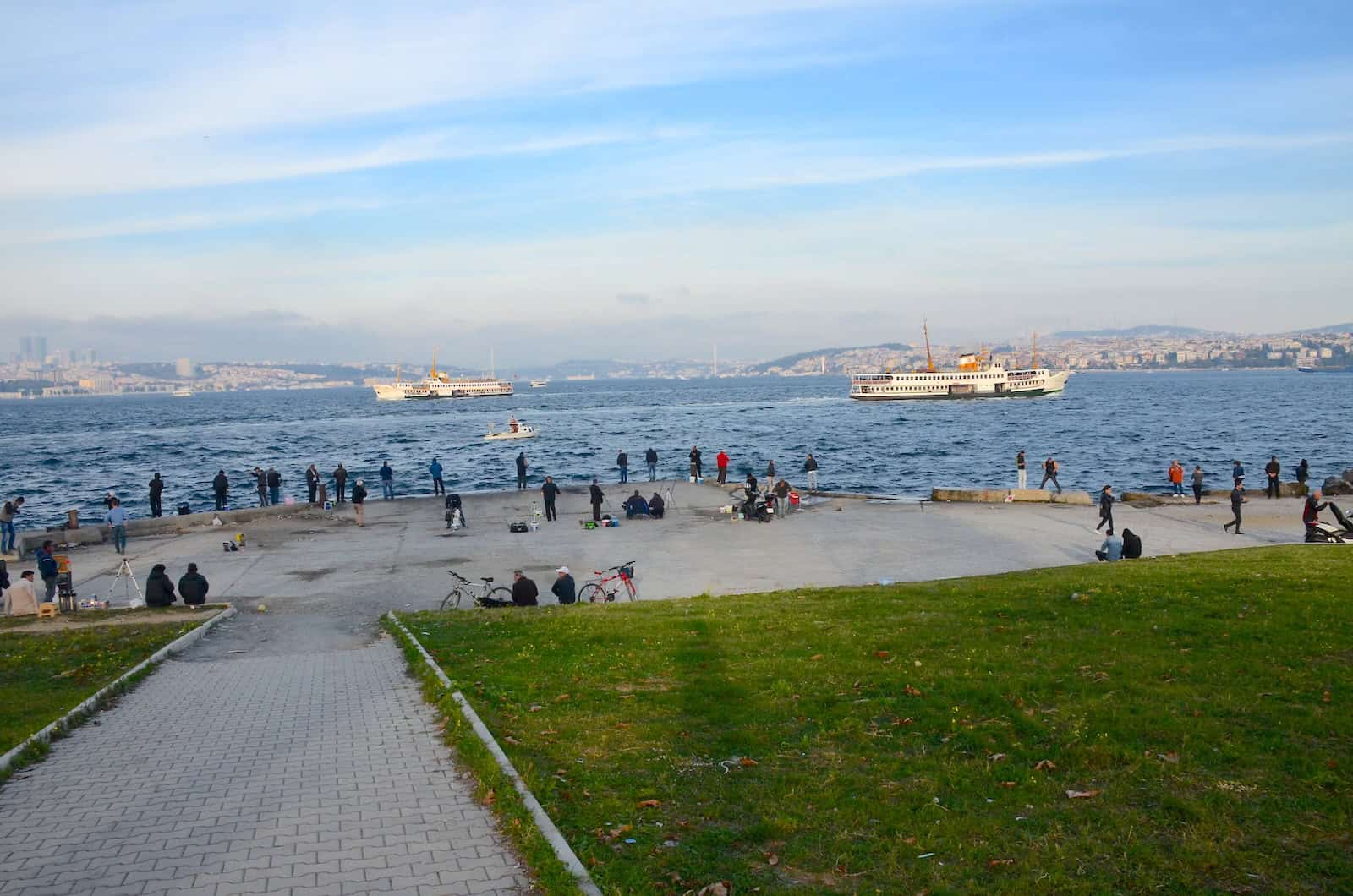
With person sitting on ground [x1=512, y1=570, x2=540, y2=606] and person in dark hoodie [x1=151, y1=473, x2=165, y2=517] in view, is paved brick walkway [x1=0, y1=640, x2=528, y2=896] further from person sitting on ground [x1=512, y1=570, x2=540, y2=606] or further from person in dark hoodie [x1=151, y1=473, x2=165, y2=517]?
person in dark hoodie [x1=151, y1=473, x2=165, y2=517]

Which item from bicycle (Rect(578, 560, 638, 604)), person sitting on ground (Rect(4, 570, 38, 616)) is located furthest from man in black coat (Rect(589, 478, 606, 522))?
person sitting on ground (Rect(4, 570, 38, 616))

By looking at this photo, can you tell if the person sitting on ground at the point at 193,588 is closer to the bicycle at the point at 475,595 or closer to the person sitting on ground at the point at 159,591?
the person sitting on ground at the point at 159,591

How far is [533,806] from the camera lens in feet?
22.4

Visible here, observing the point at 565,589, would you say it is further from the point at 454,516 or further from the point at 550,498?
the point at 550,498

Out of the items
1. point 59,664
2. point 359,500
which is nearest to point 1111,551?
point 59,664

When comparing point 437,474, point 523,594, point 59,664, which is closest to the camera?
point 59,664

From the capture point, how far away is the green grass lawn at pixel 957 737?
6047 mm

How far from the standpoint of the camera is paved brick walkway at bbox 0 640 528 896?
6.12 m

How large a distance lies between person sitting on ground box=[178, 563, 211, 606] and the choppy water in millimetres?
30028

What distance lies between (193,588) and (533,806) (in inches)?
508

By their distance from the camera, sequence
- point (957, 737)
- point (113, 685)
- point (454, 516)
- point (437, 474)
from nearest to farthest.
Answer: point (957, 737), point (113, 685), point (454, 516), point (437, 474)

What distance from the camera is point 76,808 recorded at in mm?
7449

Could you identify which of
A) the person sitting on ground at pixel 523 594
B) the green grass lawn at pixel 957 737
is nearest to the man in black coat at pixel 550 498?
the person sitting on ground at pixel 523 594

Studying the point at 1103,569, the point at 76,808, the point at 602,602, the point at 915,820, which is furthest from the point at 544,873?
the point at 1103,569
